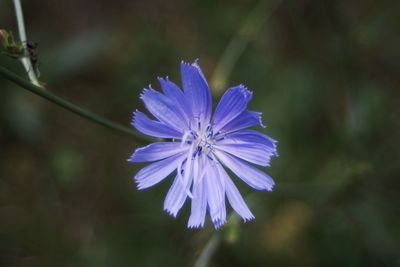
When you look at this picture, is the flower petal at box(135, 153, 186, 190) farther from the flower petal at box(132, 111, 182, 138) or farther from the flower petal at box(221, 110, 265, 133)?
the flower petal at box(221, 110, 265, 133)

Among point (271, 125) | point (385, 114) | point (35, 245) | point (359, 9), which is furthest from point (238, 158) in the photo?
point (359, 9)

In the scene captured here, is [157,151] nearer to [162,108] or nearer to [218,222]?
[162,108]

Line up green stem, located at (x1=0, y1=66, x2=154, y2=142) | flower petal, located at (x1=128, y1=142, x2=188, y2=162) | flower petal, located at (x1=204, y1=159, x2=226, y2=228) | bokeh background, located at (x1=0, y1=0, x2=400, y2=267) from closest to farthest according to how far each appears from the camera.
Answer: green stem, located at (x1=0, y1=66, x2=154, y2=142), flower petal, located at (x1=128, y1=142, x2=188, y2=162), flower petal, located at (x1=204, y1=159, x2=226, y2=228), bokeh background, located at (x1=0, y1=0, x2=400, y2=267)

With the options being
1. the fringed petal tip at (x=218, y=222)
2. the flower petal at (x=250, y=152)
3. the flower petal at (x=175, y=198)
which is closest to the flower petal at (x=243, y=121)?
the flower petal at (x=250, y=152)

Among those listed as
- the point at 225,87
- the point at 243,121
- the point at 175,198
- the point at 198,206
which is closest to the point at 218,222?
the point at 198,206

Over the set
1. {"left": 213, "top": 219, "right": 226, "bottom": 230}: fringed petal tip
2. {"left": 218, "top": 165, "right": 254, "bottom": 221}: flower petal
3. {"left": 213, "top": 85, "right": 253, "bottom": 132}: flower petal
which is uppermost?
{"left": 213, "top": 85, "right": 253, "bottom": 132}: flower petal

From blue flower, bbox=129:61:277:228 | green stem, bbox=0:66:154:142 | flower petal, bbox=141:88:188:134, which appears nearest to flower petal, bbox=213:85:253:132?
blue flower, bbox=129:61:277:228

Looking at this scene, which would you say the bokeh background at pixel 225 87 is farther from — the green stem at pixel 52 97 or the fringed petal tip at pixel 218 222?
the green stem at pixel 52 97
